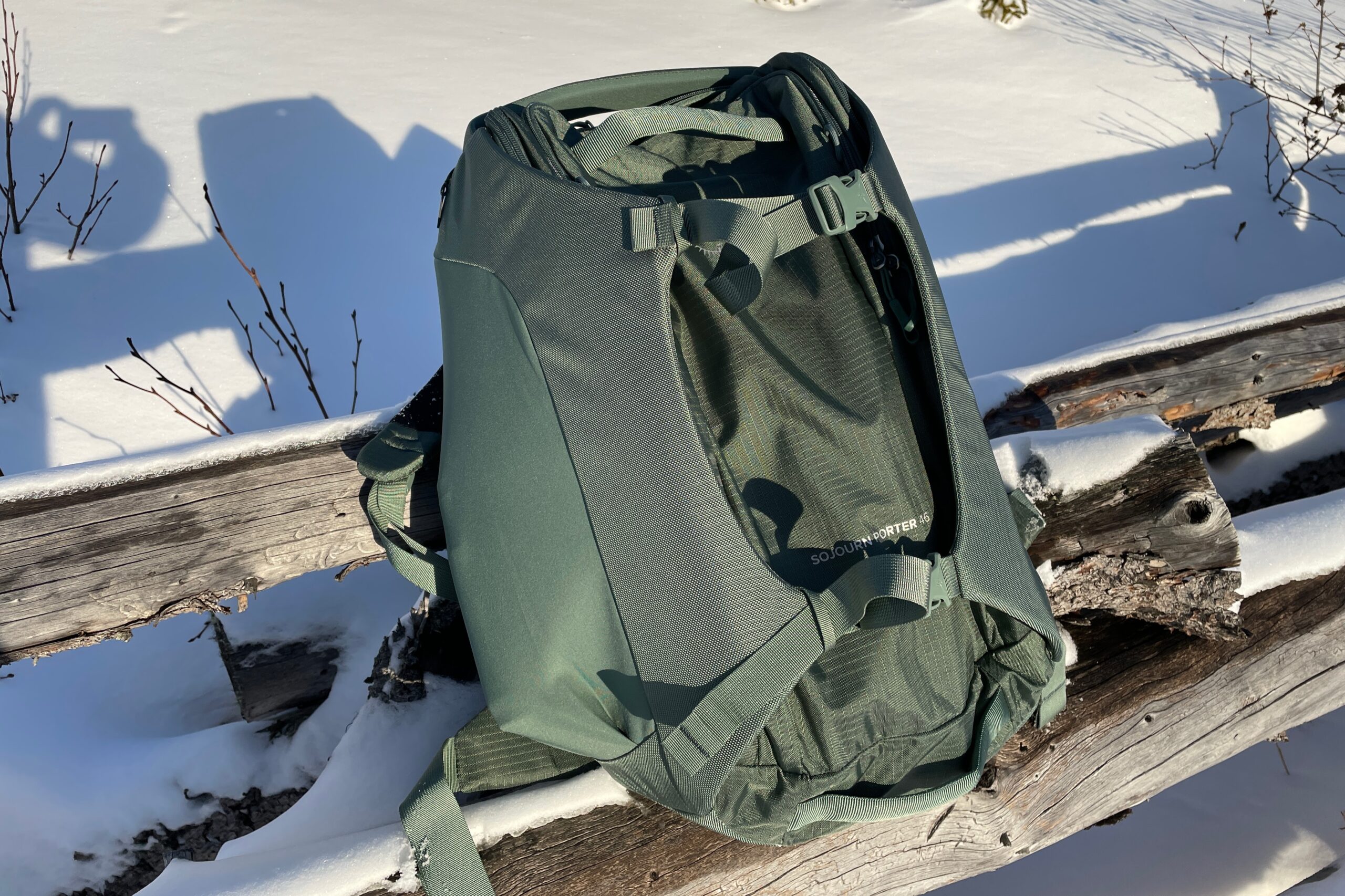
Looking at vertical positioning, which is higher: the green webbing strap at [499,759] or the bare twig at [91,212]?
the bare twig at [91,212]

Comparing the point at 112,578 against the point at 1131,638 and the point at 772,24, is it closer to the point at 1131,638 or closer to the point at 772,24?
the point at 1131,638

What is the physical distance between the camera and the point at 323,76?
12.3 ft

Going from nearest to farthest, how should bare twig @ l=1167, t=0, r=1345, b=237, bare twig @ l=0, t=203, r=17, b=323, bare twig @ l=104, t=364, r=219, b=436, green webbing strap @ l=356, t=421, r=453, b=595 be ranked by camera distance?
green webbing strap @ l=356, t=421, r=453, b=595 → bare twig @ l=104, t=364, r=219, b=436 → bare twig @ l=0, t=203, r=17, b=323 → bare twig @ l=1167, t=0, r=1345, b=237

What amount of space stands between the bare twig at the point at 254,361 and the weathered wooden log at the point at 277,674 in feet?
2.79

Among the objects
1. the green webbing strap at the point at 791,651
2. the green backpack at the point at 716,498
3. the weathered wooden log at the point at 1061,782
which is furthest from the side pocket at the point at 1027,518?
the green webbing strap at the point at 791,651

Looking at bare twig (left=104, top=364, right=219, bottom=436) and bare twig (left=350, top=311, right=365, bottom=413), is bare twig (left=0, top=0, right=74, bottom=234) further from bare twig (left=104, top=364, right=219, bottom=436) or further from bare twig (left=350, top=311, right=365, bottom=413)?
bare twig (left=350, top=311, right=365, bottom=413)

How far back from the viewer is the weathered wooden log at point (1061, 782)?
1.52 m

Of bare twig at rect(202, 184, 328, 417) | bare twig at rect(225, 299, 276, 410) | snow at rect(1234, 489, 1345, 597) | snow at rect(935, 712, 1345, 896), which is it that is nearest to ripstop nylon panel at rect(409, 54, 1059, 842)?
snow at rect(1234, 489, 1345, 597)

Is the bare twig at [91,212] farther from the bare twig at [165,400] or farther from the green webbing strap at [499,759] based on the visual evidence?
the green webbing strap at [499,759]

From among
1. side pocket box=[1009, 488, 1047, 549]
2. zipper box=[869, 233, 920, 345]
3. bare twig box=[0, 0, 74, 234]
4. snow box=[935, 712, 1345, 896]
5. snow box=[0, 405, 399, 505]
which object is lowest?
snow box=[935, 712, 1345, 896]

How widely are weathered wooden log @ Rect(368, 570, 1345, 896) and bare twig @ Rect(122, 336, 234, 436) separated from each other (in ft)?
5.82

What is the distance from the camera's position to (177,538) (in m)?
1.71

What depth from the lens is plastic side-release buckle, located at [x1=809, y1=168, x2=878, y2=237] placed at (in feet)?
4.54

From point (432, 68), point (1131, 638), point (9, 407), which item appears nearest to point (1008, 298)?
point (1131, 638)
